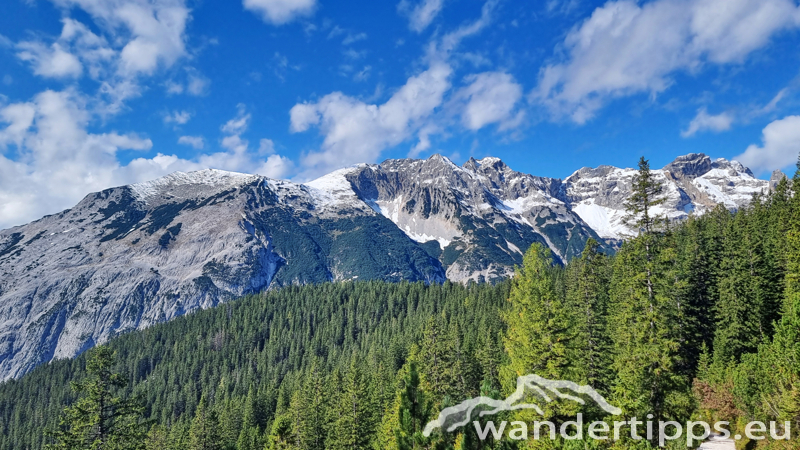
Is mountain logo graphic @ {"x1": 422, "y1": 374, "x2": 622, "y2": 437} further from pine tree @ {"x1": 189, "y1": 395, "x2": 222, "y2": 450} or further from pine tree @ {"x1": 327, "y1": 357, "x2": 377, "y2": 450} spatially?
pine tree @ {"x1": 189, "y1": 395, "x2": 222, "y2": 450}

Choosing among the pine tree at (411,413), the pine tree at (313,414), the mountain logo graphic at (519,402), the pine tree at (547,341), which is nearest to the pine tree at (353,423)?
the pine tree at (313,414)

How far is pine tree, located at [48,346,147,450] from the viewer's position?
80.8 ft

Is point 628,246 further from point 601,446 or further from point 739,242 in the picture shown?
point 739,242

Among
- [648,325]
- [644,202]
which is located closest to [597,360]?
[648,325]

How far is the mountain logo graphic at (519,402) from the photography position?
22.2m

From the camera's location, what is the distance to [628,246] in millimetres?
29609

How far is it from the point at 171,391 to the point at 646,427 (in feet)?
547

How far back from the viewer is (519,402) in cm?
2502

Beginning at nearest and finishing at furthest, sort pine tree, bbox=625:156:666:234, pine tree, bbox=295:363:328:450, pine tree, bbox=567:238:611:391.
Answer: pine tree, bbox=625:156:666:234 → pine tree, bbox=567:238:611:391 → pine tree, bbox=295:363:328:450

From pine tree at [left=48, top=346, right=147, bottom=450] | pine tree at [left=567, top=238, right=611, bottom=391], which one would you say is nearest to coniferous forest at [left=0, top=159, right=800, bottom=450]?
pine tree at [left=48, top=346, right=147, bottom=450]

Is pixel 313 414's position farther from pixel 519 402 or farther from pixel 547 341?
pixel 547 341

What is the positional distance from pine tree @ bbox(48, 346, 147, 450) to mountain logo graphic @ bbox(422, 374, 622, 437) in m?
18.9

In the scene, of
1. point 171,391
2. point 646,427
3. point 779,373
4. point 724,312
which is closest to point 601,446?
point 646,427

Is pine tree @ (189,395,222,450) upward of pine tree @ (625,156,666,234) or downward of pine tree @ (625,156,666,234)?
downward
